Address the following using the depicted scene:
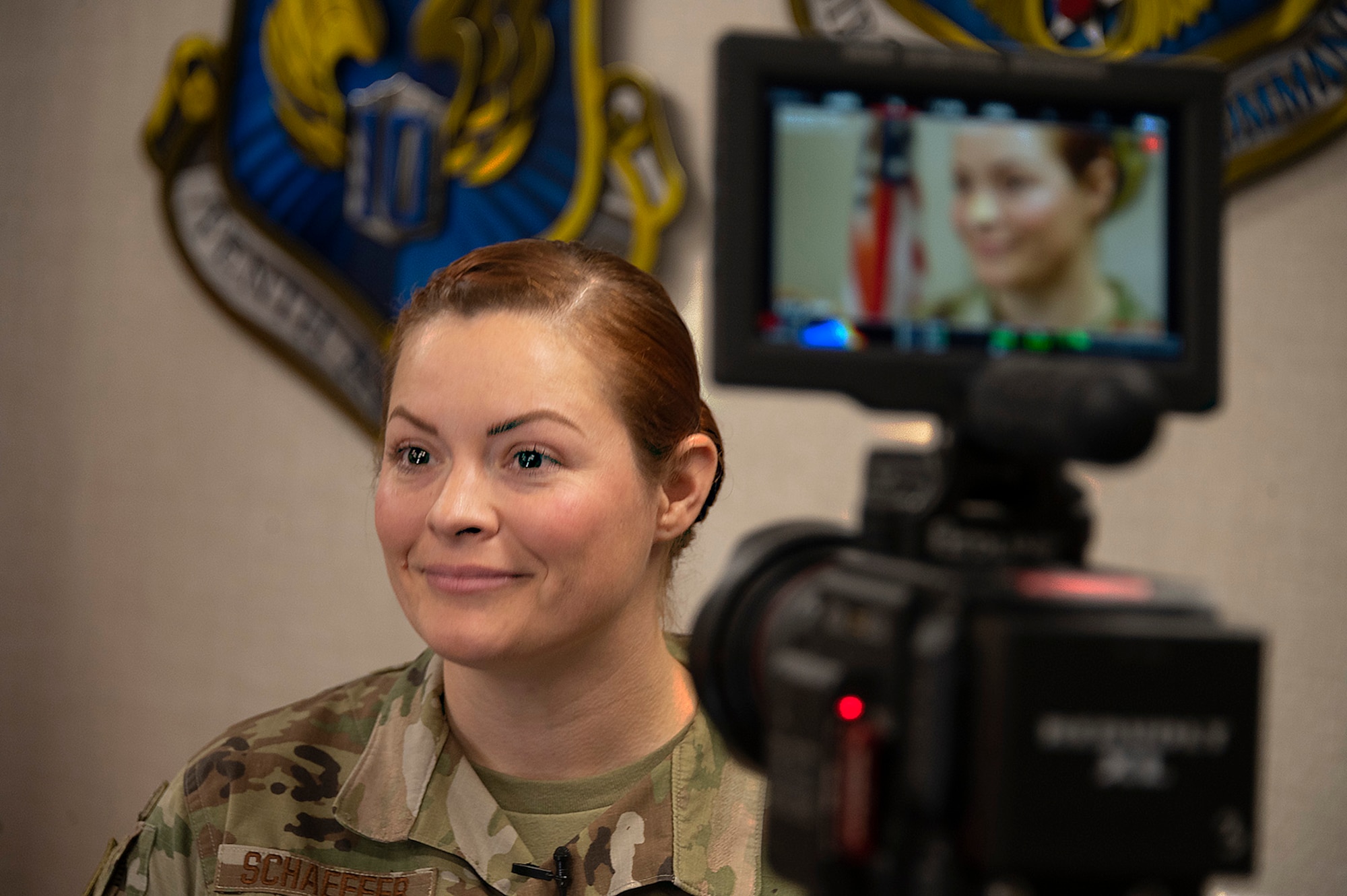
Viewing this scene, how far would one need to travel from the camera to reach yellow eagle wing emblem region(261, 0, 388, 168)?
173 centimetres

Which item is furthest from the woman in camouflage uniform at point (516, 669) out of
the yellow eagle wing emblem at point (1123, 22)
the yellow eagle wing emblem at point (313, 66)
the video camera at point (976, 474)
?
the yellow eagle wing emblem at point (313, 66)

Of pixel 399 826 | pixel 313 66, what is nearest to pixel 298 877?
pixel 399 826

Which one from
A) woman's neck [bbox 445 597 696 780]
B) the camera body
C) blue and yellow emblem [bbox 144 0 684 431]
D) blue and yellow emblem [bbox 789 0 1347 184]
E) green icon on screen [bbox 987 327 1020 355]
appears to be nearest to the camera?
the camera body

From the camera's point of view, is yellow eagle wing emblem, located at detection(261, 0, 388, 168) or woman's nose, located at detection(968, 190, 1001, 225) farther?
yellow eagle wing emblem, located at detection(261, 0, 388, 168)

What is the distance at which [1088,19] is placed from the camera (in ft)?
4.75

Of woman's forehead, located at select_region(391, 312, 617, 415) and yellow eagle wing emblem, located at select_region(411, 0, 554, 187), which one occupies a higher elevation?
yellow eagle wing emblem, located at select_region(411, 0, 554, 187)

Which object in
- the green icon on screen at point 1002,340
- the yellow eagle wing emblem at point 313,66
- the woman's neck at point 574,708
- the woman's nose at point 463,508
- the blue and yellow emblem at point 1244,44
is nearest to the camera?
the green icon on screen at point 1002,340

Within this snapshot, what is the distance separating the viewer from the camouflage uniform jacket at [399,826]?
0.99 m

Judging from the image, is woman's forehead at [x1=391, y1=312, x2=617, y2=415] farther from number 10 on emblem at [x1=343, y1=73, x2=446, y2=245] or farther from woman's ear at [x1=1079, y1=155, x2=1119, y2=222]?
number 10 on emblem at [x1=343, y1=73, x2=446, y2=245]

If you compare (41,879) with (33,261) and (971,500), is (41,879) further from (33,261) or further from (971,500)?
(971,500)

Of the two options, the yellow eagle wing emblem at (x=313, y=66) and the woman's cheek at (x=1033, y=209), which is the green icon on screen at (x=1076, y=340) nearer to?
the woman's cheek at (x=1033, y=209)

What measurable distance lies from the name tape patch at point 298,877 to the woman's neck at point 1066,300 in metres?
0.71

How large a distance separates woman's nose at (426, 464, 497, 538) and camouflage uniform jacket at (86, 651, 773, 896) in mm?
231

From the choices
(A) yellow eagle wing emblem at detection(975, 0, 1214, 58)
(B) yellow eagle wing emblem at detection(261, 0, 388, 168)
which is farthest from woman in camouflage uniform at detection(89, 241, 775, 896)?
(B) yellow eagle wing emblem at detection(261, 0, 388, 168)
